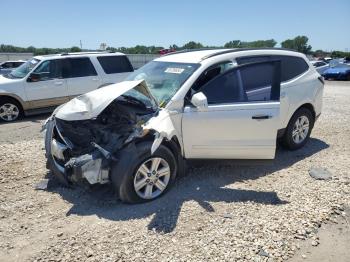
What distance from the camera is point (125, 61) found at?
10312 millimetres

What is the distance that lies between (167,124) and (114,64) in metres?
6.50

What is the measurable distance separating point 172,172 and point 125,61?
6.81 m

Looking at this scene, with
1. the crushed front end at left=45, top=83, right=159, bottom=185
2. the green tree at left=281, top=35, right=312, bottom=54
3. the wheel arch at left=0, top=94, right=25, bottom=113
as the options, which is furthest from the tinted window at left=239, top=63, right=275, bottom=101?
the green tree at left=281, top=35, right=312, bottom=54

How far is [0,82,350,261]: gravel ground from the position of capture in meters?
3.23

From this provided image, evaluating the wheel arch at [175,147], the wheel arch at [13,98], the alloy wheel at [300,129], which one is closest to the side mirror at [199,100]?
the wheel arch at [175,147]

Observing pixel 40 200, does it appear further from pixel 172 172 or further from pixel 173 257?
pixel 173 257

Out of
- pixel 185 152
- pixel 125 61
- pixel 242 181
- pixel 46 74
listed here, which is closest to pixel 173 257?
pixel 185 152

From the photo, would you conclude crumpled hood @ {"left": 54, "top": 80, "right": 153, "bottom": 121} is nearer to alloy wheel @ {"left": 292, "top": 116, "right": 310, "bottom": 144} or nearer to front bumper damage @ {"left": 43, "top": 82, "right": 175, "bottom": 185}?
front bumper damage @ {"left": 43, "top": 82, "right": 175, "bottom": 185}

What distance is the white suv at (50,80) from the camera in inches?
347

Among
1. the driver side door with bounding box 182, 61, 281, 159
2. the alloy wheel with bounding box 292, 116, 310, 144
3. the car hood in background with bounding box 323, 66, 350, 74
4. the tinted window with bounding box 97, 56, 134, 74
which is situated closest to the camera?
the driver side door with bounding box 182, 61, 281, 159

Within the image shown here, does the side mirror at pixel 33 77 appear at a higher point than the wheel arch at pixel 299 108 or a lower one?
higher

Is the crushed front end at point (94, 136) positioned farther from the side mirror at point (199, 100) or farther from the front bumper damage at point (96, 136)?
the side mirror at point (199, 100)

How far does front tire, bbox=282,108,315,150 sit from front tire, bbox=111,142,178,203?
2566 millimetres

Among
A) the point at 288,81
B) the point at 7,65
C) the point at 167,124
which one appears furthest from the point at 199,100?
the point at 7,65
